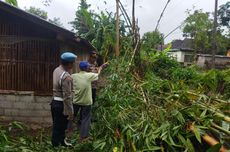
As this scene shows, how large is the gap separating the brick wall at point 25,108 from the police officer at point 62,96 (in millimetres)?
2705

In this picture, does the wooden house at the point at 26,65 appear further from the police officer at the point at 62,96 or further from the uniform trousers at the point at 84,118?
the police officer at the point at 62,96

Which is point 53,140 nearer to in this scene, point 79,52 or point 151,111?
point 151,111

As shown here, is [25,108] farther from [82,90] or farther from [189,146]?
[189,146]

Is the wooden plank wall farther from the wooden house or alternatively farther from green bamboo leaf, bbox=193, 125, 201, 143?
green bamboo leaf, bbox=193, 125, 201, 143

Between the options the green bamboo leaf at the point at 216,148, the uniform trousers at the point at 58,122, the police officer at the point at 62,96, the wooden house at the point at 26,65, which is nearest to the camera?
the green bamboo leaf at the point at 216,148

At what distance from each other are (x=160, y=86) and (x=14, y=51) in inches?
145

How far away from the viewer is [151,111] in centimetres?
545

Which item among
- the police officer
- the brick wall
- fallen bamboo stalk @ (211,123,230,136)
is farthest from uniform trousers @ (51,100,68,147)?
the brick wall

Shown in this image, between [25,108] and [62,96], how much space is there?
123 inches

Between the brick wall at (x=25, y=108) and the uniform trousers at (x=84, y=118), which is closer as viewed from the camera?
the uniform trousers at (x=84, y=118)

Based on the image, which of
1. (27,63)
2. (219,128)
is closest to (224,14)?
(27,63)

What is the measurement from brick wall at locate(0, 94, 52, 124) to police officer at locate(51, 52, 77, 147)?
2.71 meters

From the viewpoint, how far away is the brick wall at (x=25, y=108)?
8.52m

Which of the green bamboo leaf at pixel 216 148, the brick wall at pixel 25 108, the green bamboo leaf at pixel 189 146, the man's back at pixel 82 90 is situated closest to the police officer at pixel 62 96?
the man's back at pixel 82 90
